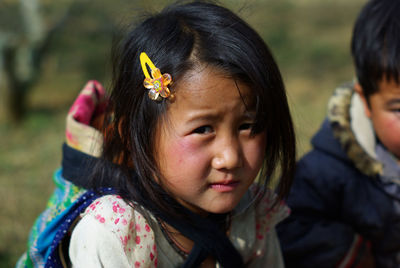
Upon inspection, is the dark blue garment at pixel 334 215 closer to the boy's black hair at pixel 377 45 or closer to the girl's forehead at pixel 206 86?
the boy's black hair at pixel 377 45

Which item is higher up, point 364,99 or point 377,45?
point 377,45

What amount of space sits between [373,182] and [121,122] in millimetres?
1429

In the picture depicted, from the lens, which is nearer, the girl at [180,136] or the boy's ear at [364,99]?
the girl at [180,136]

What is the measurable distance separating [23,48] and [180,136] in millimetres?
4496

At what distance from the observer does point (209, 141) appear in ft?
5.04

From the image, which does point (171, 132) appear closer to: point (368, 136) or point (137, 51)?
point (137, 51)

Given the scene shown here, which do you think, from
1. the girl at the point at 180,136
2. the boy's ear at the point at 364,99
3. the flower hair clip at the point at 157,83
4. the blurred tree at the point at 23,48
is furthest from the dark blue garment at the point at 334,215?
the blurred tree at the point at 23,48

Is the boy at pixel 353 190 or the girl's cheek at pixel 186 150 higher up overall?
the girl's cheek at pixel 186 150

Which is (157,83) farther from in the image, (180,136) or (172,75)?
(180,136)

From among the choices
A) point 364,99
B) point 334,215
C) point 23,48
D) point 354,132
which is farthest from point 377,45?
point 23,48

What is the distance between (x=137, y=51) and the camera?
A: 64.0 inches

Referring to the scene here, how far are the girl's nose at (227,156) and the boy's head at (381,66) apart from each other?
1043mm

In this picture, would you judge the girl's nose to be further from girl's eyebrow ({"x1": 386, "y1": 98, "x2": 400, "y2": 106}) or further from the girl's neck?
girl's eyebrow ({"x1": 386, "y1": 98, "x2": 400, "y2": 106})

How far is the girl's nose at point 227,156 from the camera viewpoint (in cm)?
152
